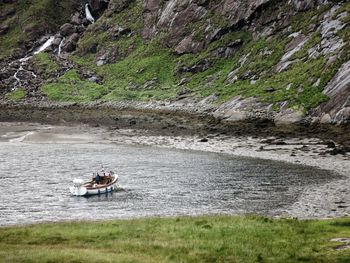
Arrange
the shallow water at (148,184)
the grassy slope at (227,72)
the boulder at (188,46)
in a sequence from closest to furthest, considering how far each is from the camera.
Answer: the shallow water at (148,184) → the grassy slope at (227,72) → the boulder at (188,46)

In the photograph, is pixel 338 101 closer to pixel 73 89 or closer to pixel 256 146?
pixel 256 146

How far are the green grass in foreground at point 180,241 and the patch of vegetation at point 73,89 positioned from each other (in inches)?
4897

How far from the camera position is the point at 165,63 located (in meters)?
178

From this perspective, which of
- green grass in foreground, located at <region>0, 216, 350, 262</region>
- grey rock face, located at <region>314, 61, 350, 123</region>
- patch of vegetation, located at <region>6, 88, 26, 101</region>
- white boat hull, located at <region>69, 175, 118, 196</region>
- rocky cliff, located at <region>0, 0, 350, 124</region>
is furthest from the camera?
patch of vegetation, located at <region>6, 88, 26, 101</region>

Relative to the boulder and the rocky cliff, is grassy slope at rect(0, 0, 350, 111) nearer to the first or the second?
the rocky cliff

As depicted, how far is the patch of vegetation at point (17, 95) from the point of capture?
17799 cm

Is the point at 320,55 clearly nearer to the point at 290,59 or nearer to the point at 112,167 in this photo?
the point at 290,59

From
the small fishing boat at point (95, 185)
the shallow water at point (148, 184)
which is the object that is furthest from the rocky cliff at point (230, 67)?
the small fishing boat at point (95, 185)

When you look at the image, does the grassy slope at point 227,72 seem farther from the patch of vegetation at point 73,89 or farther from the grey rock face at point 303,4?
the grey rock face at point 303,4

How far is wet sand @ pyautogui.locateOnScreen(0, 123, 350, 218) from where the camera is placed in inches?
2114

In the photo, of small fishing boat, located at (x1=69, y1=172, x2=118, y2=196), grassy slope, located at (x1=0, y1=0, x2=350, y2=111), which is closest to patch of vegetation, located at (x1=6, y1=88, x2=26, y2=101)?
grassy slope, located at (x1=0, y1=0, x2=350, y2=111)

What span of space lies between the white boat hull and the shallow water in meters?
0.91

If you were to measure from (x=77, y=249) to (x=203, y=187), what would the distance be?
30579mm

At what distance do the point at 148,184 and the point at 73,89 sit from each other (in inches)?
4656
